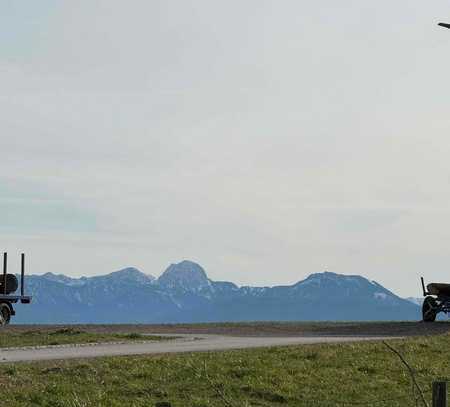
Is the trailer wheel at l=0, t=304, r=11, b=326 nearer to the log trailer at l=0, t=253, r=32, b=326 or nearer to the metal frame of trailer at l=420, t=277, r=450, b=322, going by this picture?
the log trailer at l=0, t=253, r=32, b=326

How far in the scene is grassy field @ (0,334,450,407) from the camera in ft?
70.8

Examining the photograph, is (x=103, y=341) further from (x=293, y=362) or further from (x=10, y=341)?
(x=293, y=362)

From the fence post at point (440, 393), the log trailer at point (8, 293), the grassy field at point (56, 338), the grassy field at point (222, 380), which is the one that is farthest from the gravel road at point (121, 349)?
the log trailer at point (8, 293)

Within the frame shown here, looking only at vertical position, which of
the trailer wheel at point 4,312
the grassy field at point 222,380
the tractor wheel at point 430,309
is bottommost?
the grassy field at point 222,380

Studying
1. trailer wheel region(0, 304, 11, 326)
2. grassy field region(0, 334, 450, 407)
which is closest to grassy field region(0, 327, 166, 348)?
grassy field region(0, 334, 450, 407)

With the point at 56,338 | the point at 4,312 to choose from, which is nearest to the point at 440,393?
the point at 56,338

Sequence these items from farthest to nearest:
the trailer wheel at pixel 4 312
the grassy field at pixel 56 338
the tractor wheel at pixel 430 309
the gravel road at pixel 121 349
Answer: the tractor wheel at pixel 430 309, the trailer wheel at pixel 4 312, the grassy field at pixel 56 338, the gravel road at pixel 121 349

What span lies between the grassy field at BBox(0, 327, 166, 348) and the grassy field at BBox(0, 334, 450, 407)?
942 centimetres

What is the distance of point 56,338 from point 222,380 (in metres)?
17.0

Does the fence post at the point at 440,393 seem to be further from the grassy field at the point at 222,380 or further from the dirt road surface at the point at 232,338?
the dirt road surface at the point at 232,338

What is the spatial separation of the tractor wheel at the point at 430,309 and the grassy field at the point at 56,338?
23.2m

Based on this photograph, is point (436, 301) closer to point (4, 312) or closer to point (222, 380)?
point (4, 312)

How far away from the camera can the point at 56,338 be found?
39719 millimetres

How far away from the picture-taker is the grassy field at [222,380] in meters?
21.6
